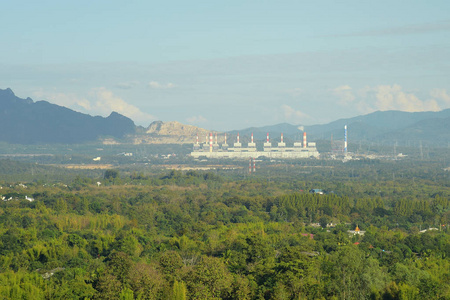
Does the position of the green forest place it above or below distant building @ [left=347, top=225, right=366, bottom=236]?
above

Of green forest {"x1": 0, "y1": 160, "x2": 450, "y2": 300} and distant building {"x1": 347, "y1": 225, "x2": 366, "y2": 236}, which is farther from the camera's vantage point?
distant building {"x1": 347, "y1": 225, "x2": 366, "y2": 236}

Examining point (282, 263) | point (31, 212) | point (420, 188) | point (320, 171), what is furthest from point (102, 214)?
point (320, 171)

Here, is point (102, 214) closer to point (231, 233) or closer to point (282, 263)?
point (231, 233)

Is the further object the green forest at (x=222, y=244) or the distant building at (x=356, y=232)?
the distant building at (x=356, y=232)

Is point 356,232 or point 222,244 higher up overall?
point 222,244

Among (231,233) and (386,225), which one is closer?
(231,233)

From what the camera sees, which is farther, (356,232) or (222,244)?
(356,232)

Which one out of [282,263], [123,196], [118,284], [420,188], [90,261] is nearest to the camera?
[118,284]

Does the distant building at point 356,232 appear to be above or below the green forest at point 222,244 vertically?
below
